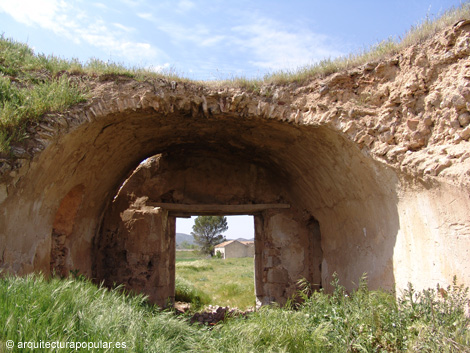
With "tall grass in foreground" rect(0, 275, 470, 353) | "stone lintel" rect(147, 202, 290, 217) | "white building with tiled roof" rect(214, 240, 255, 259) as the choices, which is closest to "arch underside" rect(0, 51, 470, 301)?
"stone lintel" rect(147, 202, 290, 217)

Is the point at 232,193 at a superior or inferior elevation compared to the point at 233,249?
superior

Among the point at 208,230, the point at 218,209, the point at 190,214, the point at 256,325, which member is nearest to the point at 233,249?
the point at 208,230

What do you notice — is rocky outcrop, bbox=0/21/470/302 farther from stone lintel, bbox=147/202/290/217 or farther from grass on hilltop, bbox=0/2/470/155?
stone lintel, bbox=147/202/290/217

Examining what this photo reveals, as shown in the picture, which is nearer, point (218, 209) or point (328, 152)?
point (328, 152)

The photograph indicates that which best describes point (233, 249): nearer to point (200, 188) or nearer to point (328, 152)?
point (200, 188)

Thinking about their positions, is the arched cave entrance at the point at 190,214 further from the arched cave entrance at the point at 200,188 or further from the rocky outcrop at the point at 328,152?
the rocky outcrop at the point at 328,152

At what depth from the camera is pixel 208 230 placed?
40688mm

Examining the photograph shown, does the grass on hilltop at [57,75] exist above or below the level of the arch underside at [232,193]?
above

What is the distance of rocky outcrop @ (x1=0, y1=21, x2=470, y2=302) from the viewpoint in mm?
4258

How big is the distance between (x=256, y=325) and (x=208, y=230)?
122 feet

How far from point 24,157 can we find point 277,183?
16.1ft

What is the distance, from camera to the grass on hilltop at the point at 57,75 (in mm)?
4719

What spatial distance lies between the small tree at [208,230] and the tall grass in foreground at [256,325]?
36.1 meters

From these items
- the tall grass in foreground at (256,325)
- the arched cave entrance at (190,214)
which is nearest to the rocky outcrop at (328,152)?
the arched cave entrance at (190,214)
